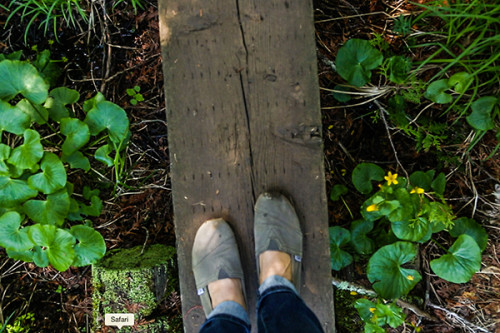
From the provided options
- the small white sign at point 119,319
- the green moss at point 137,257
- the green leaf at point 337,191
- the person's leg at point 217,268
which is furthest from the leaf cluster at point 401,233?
the small white sign at point 119,319

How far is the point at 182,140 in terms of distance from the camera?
5.24 ft

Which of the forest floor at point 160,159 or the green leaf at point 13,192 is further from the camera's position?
the forest floor at point 160,159

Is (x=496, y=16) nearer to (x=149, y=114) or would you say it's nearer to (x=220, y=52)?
(x=220, y=52)

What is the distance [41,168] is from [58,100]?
373mm

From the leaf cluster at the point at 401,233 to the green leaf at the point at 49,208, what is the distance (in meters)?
1.28

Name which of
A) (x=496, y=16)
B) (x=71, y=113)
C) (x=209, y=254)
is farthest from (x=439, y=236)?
(x=71, y=113)

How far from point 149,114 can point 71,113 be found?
0.41 m

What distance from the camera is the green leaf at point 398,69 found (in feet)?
5.61

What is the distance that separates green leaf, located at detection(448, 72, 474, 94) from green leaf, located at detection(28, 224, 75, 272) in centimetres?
182

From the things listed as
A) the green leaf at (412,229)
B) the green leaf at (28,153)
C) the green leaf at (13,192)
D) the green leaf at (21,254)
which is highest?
the green leaf at (28,153)

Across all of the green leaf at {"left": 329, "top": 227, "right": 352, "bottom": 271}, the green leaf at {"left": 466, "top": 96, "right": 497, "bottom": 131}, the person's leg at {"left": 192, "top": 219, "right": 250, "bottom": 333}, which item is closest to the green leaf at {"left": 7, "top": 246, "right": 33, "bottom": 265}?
the person's leg at {"left": 192, "top": 219, "right": 250, "bottom": 333}

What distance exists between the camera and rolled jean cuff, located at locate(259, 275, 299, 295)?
1.46 metres

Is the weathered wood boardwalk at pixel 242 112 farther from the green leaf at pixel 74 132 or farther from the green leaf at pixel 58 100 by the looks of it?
the green leaf at pixel 58 100

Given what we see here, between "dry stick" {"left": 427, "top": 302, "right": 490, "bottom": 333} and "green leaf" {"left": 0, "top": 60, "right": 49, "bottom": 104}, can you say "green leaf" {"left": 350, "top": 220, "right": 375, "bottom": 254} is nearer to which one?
"dry stick" {"left": 427, "top": 302, "right": 490, "bottom": 333}
